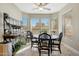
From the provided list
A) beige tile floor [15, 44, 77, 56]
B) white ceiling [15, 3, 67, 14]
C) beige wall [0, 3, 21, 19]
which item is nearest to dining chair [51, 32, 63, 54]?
beige tile floor [15, 44, 77, 56]

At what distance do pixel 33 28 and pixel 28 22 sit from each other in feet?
0.54

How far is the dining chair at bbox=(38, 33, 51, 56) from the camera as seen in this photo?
3.03 m

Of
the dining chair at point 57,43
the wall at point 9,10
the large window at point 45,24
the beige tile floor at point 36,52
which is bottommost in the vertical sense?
Result: the beige tile floor at point 36,52

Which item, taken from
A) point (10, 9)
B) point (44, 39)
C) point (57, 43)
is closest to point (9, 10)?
point (10, 9)

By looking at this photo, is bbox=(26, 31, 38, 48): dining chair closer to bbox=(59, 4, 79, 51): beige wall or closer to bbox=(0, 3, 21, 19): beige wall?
bbox=(0, 3, 21, 19): beige wall

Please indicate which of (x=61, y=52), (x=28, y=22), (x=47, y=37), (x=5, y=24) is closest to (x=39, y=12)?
(x=28, y=22)

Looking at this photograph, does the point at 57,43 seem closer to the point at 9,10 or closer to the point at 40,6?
the point at 40,6

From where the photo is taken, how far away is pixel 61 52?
117 inches

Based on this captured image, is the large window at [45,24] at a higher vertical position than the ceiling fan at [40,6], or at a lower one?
lower

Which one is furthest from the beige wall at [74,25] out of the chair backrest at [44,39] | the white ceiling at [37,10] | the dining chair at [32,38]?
the dining chair at [32,38]

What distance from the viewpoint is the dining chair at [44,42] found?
3.03 metres

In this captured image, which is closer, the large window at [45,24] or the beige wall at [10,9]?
the beige wall at [10,9]

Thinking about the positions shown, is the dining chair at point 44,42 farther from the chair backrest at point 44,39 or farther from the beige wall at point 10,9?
the beige wall at point 10,9

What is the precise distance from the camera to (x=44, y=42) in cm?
309
